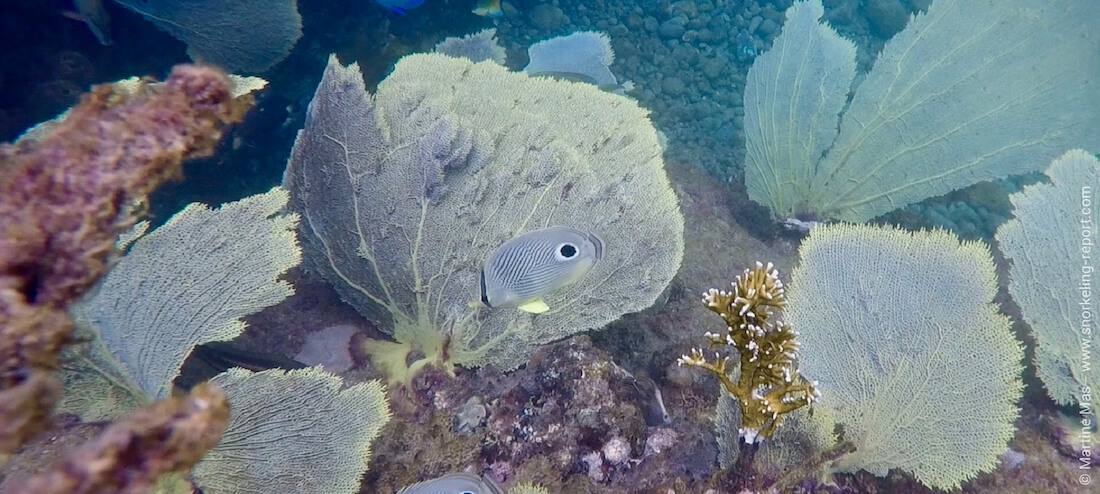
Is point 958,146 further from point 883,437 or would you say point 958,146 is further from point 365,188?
point 365,188

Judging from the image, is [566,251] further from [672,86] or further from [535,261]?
[672,86]

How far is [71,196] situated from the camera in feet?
3.91

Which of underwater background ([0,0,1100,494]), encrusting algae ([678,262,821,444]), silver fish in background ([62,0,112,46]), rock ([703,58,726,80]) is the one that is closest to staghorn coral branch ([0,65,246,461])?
underwater background ([0,0,1100,494])

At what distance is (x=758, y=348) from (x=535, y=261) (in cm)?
98

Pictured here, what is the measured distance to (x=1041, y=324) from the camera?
3.61 m

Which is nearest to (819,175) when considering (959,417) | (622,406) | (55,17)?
(959,417)

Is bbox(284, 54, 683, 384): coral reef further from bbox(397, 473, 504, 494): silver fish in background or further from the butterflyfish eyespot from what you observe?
bbox(397, 473, 504, 494): silver fish in background

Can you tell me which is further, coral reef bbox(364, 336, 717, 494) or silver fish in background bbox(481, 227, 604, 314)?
coral reef bbox(364, 336, 717, 494)

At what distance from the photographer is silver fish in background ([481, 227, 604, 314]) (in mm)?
2314

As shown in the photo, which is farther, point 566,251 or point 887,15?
point 887,15

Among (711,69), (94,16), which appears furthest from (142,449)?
(711,69)

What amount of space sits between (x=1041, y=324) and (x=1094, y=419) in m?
0.60

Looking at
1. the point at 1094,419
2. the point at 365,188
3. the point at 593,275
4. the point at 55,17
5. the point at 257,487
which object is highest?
the point at 55,17

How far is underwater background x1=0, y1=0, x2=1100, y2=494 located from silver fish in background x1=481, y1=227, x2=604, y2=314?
8cm
